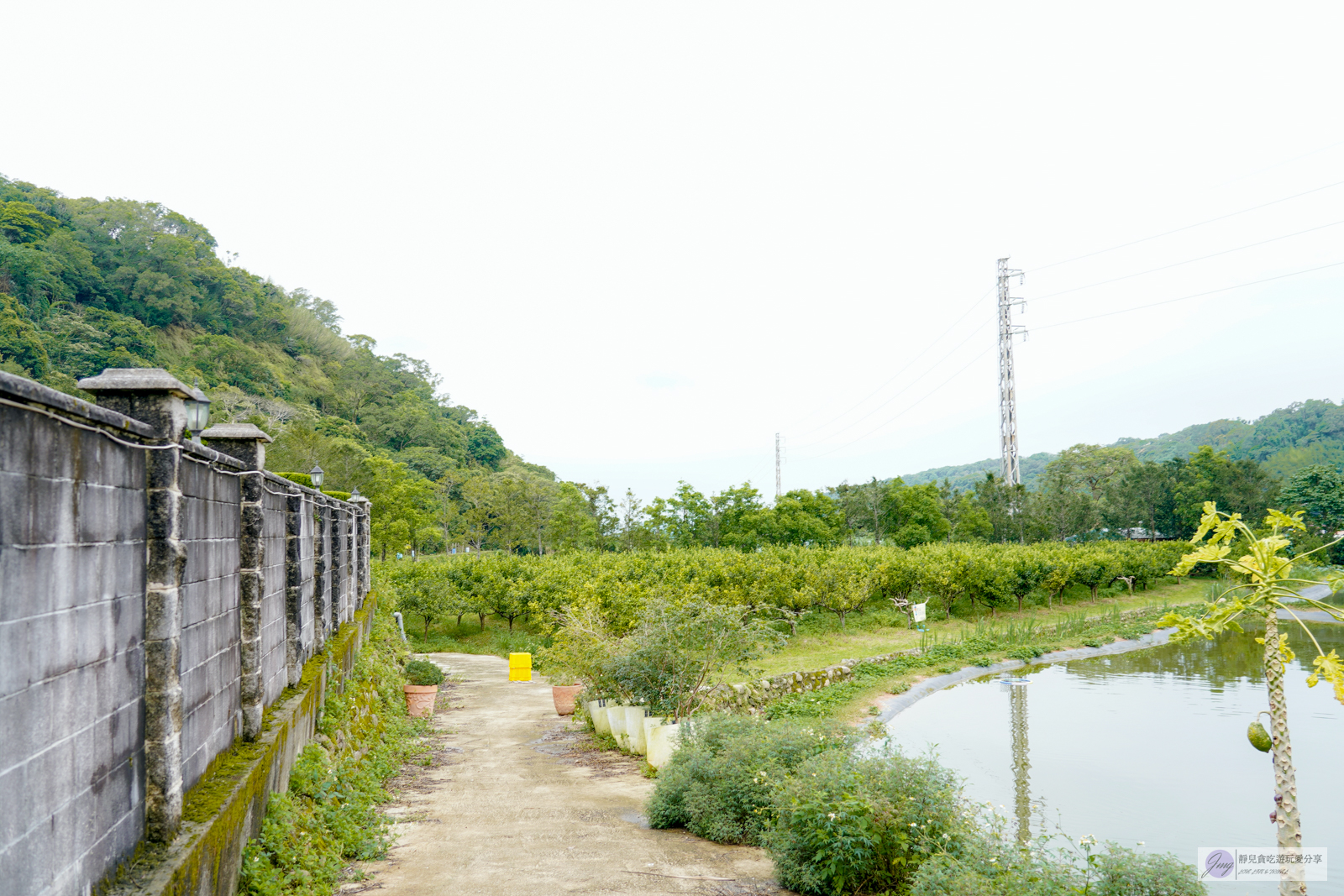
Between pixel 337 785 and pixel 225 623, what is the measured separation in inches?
98.3

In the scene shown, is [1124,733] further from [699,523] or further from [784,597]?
[699,523]

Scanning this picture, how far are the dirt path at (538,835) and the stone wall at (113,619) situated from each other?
5.48ft

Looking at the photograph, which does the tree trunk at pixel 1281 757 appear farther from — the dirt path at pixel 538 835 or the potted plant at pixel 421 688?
the potted plant at pixel 421 688

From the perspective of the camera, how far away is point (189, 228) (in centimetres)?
7231

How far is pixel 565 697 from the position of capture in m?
12.1

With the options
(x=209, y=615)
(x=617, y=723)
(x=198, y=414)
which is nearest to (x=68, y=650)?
(x=209, y=615)

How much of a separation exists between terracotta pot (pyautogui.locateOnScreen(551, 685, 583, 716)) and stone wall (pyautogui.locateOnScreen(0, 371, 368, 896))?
738cm

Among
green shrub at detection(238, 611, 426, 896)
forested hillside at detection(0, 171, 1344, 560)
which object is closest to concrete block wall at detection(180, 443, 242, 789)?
green shrub at detection(238, 611, 426, 896)

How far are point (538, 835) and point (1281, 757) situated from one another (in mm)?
4820

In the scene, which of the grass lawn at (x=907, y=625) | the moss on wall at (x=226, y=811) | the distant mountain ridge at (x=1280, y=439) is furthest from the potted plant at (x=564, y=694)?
the distant mountain ridge at (x=1280, y=439)

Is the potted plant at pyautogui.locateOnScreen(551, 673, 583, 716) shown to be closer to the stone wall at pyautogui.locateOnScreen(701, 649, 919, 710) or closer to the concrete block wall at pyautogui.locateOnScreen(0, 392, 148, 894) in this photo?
the stone wall at pyautogui.locateOnScreen(701, 649, 919, 710)

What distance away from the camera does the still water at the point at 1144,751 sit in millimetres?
8867

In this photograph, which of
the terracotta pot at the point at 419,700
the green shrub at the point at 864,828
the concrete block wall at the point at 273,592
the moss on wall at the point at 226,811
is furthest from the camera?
the terracotta pot at the point at 419,700

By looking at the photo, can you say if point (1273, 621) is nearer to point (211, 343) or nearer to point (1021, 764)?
point (1021, 764)
